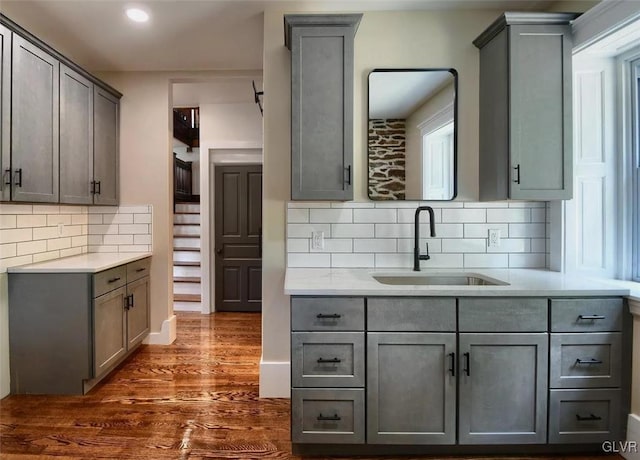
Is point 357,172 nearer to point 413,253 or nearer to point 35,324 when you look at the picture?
point 413,253

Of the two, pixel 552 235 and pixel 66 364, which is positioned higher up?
pixel 552 235

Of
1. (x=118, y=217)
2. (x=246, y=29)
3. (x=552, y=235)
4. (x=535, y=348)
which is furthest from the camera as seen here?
(x=118, y=217)

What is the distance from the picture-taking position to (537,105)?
7.02 ft

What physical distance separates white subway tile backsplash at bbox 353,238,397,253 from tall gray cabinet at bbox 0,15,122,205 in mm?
2143

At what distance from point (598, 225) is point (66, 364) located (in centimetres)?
361

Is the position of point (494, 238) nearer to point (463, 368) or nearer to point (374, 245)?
point (374, 245)

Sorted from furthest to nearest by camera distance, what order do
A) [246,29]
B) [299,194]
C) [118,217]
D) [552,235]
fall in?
[118,217] < [246,29] < [552,235] < [299,194]

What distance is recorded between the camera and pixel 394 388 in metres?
1.81

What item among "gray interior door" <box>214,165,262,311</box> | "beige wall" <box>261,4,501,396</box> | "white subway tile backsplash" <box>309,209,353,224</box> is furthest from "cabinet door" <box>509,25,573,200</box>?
"gray interior door" <box>214,165,262,311</box>

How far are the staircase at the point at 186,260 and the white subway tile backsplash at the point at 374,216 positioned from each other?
3.18 meters

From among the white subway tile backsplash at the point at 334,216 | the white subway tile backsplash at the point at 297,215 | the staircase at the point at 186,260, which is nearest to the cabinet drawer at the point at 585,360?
the white subway tile backsplash at the point at 334,216

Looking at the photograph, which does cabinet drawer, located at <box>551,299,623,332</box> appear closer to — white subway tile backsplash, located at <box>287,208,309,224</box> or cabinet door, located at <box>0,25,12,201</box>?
white subway tile backsplash, located at <box>287,208,309,224</box>

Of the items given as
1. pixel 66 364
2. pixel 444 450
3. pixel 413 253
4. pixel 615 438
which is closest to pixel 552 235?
pixel 413 253

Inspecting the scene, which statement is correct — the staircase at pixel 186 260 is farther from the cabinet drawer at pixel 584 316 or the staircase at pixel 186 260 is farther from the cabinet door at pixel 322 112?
the cabinet drawer at pixel 584 316
